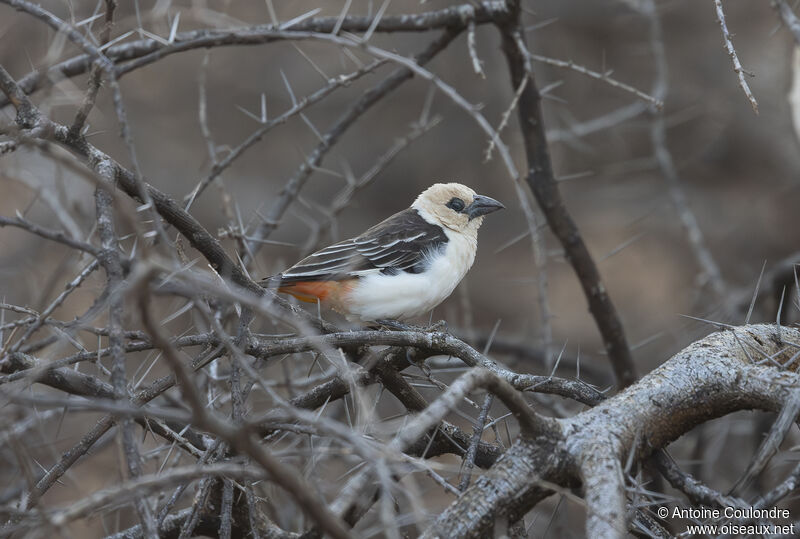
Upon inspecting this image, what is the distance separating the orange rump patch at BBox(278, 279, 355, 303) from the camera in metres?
4.34

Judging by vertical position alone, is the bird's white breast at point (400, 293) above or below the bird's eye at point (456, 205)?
below

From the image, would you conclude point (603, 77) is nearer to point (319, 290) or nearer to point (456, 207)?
point (456, 207)

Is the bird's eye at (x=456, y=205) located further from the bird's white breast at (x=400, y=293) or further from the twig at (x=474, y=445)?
the twig at (x=474, y=445)

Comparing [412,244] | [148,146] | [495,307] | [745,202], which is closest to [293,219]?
[148,146]

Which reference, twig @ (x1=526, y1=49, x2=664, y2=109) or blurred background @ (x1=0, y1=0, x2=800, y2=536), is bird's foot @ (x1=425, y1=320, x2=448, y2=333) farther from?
blurred background @ (x1=0, y1=0, x2=800, y2=536)

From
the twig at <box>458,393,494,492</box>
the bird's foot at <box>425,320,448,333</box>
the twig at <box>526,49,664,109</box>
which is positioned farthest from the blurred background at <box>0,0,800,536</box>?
the twig at <box>458,393,494,492</box>

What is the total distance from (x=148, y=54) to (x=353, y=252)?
1430 mm

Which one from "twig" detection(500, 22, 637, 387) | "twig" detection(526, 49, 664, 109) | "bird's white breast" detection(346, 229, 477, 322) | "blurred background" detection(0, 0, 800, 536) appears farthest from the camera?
"blurred background" detection(0, 0, 800, 536)

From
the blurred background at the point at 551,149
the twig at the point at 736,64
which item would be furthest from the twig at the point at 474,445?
the blurred background at the point at 551,149

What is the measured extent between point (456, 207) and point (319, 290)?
3.78 ft

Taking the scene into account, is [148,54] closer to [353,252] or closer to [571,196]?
[353,252]

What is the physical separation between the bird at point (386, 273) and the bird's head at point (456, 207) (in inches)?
3.4

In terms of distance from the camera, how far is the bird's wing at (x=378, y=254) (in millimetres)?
4297

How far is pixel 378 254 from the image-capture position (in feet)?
15.3
